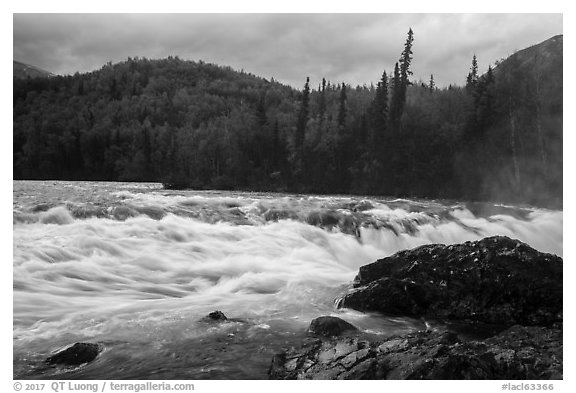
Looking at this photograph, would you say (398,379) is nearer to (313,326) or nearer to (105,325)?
(313,326)

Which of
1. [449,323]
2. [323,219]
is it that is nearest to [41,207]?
[323,219]

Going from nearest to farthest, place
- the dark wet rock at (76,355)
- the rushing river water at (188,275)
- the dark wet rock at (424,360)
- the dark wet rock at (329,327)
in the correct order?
the dark wet rock at (424,360) < the dark wet rock at (76,355) < the rushing river water at (188,275) < the dark wet rock at (329,327)

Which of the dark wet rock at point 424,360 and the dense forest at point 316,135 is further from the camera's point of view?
the dense forest at point 316,135

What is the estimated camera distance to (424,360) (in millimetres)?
3525

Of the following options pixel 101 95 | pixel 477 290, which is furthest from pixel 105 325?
pixel 101 95

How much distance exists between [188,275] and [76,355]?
2.95 meters

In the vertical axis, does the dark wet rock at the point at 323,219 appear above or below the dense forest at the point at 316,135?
below

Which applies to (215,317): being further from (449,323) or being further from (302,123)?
(302,123)

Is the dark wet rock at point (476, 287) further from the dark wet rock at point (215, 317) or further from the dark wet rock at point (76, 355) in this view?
the dark wet rock at point (76, 355)

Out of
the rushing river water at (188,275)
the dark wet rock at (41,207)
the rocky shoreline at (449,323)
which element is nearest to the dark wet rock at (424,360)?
the rocky shoreline at (449,323)

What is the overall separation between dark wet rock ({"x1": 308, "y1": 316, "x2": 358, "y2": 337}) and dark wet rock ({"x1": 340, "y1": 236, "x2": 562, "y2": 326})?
2.66 feet

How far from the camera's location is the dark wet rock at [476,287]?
5.37 m

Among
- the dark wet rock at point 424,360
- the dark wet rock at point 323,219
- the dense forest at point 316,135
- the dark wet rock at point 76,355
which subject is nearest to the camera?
the dark wet rock at point 424,360

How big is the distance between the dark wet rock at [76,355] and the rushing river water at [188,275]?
88 mm
